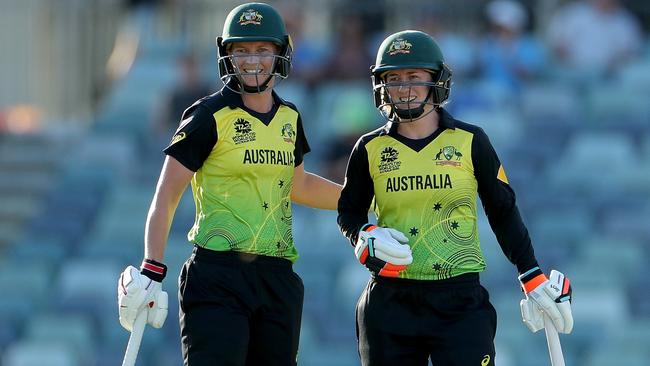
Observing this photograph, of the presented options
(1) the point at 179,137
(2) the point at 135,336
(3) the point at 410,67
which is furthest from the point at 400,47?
(2) the point at 135,336

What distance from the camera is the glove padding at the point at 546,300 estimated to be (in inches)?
237

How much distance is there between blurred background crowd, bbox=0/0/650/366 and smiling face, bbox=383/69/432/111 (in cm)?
395

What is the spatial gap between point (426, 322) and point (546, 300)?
0.49 m

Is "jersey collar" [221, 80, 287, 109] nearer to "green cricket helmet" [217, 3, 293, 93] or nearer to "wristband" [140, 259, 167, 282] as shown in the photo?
"green cricket helmet" [217, 3, 293, 93]

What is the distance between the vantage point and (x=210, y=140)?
6027 millimetres

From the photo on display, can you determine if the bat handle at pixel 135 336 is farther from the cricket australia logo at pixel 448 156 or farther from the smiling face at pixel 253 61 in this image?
the cricket australia logo at pixel 448 156

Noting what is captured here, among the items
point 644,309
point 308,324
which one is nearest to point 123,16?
point 308,324

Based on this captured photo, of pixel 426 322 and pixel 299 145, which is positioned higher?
pixel 299 145

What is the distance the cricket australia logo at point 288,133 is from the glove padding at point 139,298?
782mm

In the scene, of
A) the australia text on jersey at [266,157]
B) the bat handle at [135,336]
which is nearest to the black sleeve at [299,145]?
the australia text on jersey at [266,157]

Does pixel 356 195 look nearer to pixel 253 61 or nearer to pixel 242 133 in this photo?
pixel 242 133

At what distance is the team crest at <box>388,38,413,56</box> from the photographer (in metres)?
6.02

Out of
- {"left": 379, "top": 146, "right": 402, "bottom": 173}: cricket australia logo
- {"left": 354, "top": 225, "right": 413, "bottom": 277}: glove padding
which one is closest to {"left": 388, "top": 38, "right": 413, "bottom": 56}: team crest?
{"left": 379, "top": 146, "right": 402, "bottom": 173}: cricket australia logo

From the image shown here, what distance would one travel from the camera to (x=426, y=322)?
233 inches
